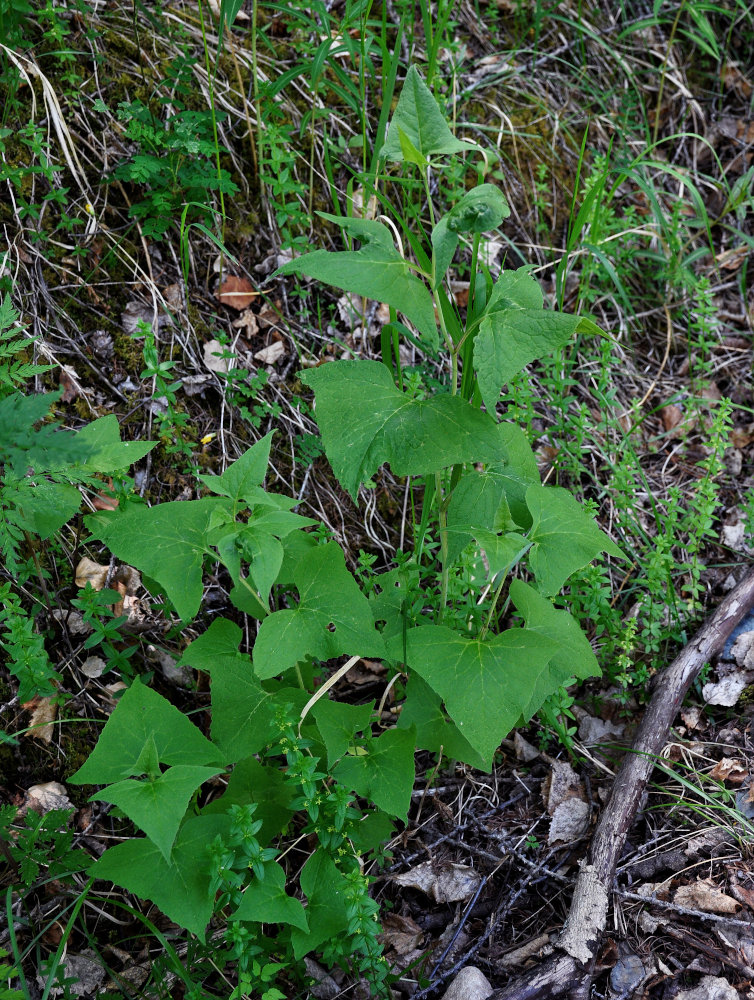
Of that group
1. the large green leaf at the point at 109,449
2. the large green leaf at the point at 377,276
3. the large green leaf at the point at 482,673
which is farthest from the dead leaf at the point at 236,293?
the large green leaf at the point at 482,673

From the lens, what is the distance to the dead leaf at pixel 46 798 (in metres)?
2.13

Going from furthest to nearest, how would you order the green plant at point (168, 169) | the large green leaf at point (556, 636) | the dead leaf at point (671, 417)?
the dead leaf at point (671, 417)
the green plant at point (168, 169)
the large green leaf at point (556, 636)

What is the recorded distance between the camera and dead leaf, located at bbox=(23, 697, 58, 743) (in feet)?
7.32

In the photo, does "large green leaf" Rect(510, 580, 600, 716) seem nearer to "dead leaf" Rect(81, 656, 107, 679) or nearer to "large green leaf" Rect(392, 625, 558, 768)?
"large green leaf" Rect(392, 625, 558, 768)

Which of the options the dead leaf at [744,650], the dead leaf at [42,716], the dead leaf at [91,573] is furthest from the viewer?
the dead leaf at [744,650]

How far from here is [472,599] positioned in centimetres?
242

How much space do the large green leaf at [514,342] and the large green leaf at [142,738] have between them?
101cm

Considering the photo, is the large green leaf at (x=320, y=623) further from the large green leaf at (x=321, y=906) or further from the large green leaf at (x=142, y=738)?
the large green leaf at (x=321, y=906)

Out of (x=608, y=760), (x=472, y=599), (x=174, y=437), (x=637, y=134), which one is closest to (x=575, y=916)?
(x=608, y=760)

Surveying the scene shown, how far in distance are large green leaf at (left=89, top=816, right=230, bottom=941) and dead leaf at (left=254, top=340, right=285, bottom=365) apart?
1.76 meters

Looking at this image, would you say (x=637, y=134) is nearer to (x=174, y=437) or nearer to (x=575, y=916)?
(x=174, y=437)

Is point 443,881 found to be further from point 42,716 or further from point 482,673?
point 42,716

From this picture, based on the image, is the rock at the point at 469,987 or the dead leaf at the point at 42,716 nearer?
the rock at the point at 469,987

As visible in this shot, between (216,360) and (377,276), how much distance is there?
1329 mm
